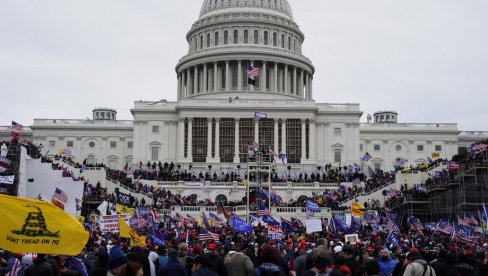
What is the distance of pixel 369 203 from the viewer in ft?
238

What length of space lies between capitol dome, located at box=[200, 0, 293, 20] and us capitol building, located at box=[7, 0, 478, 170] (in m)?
0.21

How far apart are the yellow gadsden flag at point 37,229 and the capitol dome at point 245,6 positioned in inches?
4400

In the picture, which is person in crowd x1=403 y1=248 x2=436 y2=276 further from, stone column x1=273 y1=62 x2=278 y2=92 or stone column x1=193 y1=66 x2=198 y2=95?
stone column x1=193 y1=66 x2=198 y2=95

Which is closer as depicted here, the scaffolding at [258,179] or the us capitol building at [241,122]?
the scaffolding at [258,179]

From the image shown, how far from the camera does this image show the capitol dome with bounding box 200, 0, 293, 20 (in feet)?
405

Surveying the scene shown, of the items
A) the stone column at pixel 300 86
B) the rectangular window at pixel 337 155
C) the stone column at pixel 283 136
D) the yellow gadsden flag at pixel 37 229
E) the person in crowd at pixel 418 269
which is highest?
the stone column at pixel 300 86

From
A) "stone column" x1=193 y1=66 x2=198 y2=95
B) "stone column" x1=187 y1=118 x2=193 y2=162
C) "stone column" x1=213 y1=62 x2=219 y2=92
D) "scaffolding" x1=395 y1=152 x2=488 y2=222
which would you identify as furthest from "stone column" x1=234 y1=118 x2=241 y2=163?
"scaffolding" x1=395 y1=152 x2=488 y2=222

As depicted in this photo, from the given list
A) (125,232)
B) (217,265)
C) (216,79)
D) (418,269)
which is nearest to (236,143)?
(216,79)

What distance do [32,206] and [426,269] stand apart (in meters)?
7.10

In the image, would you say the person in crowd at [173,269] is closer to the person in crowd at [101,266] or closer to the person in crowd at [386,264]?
the person in crowd at [101,266]

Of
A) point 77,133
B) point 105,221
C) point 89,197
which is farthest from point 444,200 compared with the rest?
point 77,133

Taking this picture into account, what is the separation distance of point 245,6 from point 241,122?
29.2 metres

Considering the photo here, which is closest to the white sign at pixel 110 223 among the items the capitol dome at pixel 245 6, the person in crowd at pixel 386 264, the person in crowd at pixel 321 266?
the person in crowd at pixel 386 264

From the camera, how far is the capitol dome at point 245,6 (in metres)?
123
